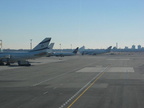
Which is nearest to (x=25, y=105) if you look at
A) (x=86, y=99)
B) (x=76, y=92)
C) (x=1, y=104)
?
(x=1, y=104)

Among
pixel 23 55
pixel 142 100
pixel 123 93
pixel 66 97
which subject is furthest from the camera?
pixel 23 55

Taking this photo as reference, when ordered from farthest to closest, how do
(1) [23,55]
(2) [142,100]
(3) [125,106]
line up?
(1) [23,55]
(2) [142,100]
(3) [125,106]

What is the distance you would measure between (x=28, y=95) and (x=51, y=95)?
Answer: 2.02 meters

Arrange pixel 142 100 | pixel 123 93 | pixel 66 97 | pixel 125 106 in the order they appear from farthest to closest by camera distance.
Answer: pixel 123 93 → pixel 66 97 → pixel 142 100 → pixel 125 106

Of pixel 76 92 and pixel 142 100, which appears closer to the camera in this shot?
pixel 142 100

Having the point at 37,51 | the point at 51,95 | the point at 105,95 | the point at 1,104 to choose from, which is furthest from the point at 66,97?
the point at 37,51

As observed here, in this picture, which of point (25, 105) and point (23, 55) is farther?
point (23, 55)

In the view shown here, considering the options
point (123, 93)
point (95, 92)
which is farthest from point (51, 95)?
point (123, 93)

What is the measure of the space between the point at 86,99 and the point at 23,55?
50.7 meters

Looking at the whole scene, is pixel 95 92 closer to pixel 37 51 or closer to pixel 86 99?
pixel 86 99

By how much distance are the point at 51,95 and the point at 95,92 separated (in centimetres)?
419

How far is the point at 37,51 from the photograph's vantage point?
69000 mm

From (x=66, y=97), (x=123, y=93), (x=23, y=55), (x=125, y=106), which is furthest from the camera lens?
(x=23, y=55)

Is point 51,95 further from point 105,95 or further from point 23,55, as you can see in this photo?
point 23,55
